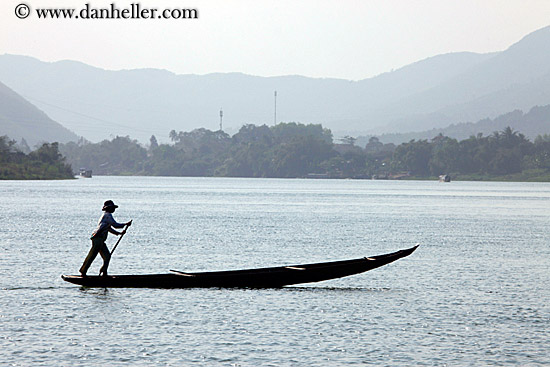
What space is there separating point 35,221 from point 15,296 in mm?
55177

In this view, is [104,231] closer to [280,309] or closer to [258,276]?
[258,276]

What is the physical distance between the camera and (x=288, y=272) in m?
39.3

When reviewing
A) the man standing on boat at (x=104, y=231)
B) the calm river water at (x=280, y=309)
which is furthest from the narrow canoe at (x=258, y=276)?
the man standing on boat at (x=104, y=231)

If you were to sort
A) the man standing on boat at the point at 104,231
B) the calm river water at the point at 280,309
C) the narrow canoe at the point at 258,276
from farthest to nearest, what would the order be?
the narrow canoe at the point at 258,276 → the man standing on boat at the point at 104,231 → the calm river water at the point at 280,309

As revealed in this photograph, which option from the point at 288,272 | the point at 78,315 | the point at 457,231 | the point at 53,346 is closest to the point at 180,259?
the point at 288,272

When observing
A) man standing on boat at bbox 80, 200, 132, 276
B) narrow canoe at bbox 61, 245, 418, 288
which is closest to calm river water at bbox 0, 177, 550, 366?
narrow canoe at bbox 61, 245, 418, 288

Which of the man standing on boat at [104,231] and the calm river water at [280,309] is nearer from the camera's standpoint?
the calm river water at [280,309]

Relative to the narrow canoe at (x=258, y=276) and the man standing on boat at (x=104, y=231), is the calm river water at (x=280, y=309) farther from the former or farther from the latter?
the man standing on boat at (x=104, y=231)

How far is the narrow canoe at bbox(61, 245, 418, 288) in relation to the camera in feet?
124

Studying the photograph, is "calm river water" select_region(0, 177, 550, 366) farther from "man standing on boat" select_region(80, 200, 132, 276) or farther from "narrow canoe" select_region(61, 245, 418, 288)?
"man standing on boat" select_region(80, 200, 132, 276)

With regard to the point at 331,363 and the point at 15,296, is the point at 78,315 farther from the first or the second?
the point at 331,363

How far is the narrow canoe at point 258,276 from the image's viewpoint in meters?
37.9

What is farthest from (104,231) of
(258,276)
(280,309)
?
(280,309)

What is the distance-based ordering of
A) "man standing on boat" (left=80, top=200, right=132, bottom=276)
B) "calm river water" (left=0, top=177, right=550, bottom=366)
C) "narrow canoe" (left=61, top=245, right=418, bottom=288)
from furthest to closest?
"narrow canoe" (left=61, top=245, right=418, bottom=288) → "man standing on boat" (left=80, top=200, right=132, bottom=276) → "calm river water" (left=0, top=177, right=550, bottom=366)
